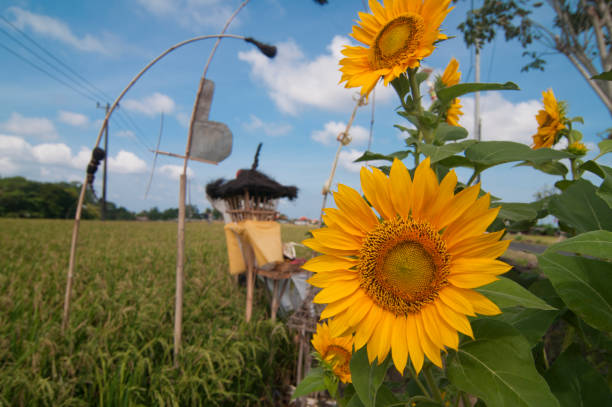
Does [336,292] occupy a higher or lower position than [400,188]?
lower

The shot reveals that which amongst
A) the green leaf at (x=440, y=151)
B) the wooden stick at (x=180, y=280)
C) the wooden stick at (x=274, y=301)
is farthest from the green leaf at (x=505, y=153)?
the wooden stick at (x=274, y=301)

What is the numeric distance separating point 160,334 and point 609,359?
251cm

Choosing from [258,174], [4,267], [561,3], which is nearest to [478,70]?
[561,3]

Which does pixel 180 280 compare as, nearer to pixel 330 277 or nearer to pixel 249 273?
pixel 249 273

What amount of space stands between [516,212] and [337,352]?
430 millimetres

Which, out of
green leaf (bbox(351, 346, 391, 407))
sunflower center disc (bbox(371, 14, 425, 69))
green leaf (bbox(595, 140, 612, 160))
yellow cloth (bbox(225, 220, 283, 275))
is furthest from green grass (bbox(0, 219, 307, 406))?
green leaf (bbox(595, 140, 612, 160))

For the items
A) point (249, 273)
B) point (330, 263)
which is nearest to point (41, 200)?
point (249, 273)

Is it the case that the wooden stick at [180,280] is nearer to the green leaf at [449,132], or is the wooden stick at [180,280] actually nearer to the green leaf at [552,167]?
the green leaf at [449,132]

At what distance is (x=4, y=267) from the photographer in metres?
3.76

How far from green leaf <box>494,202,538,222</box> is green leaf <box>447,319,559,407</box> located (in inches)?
7.7

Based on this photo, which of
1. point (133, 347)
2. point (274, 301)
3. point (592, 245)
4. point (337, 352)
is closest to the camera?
point (592, 245)

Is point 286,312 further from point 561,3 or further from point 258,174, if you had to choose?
point 561,3

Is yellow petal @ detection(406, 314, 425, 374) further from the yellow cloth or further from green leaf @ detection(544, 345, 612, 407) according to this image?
the yellow cloth

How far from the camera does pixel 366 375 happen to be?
41 centimetres
